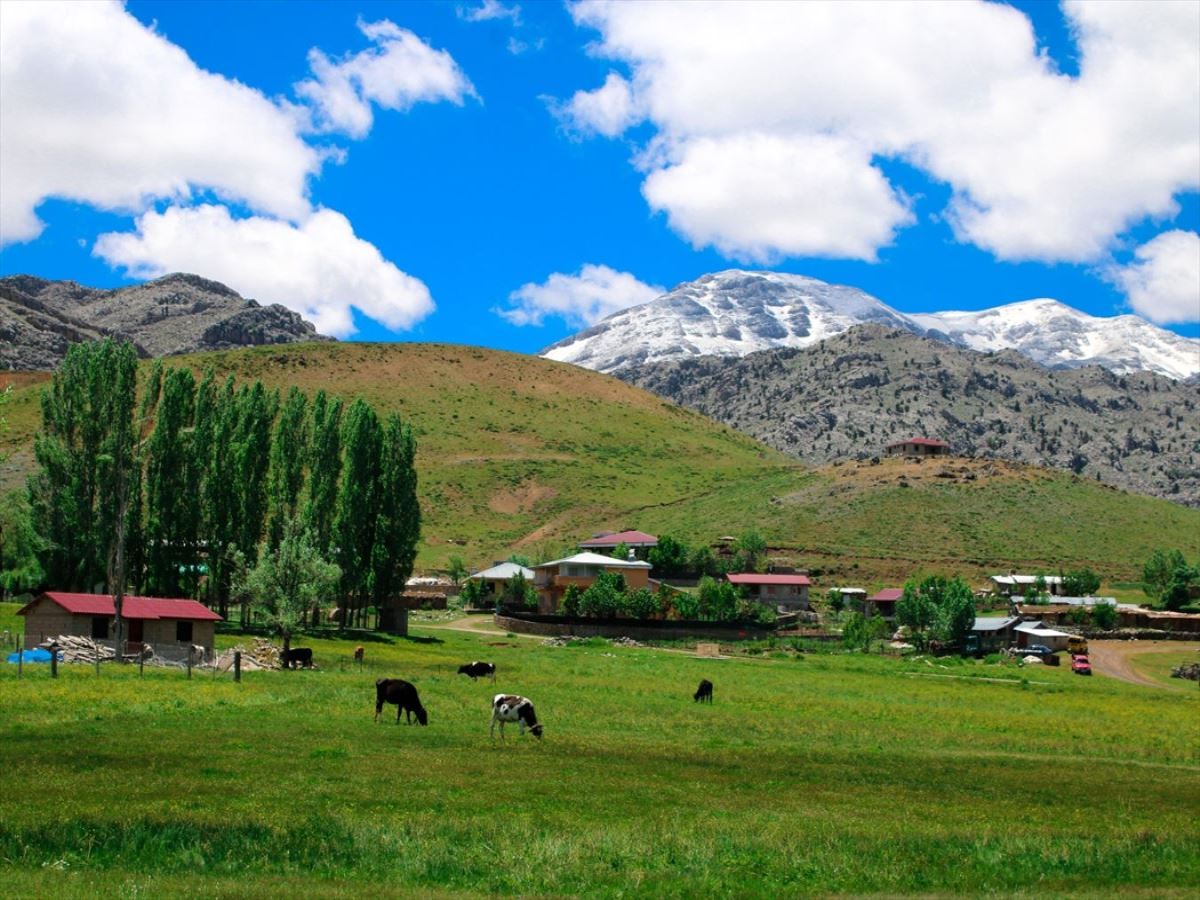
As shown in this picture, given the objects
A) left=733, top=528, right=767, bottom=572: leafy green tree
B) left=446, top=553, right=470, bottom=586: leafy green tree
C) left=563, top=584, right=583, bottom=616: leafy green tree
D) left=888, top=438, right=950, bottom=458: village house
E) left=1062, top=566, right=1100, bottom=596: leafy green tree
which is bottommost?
left=563, top=584, right=583, bottom=616: leafy green tree

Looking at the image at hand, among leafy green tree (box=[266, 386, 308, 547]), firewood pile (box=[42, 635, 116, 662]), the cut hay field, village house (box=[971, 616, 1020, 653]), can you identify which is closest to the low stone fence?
village house (box=[971, 616, 1020, 653])

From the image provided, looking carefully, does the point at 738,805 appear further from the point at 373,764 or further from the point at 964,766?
the point at 964,766

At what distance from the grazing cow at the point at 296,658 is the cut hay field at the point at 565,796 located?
16.7 feet

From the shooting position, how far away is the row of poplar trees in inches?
2598

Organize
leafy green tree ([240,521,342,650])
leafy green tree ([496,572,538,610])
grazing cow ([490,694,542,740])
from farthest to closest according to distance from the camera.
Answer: leafy green tree ([496,572,538,610]), leafy green tree ([240,521,342,650]), grazing cow ([490,694,542,740])

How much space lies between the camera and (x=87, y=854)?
Answer: 15.5 m

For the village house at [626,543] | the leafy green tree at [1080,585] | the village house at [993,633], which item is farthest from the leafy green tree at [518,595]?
the leafy green tree at [1080,585]

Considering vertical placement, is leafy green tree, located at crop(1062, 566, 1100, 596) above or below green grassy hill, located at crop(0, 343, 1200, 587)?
below

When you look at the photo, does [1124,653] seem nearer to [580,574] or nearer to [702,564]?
[702,564]

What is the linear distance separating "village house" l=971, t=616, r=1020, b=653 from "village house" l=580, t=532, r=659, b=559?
41.0m

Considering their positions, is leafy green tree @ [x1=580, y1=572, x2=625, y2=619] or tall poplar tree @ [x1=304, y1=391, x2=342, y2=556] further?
leafy green tree @ [x1=580, y1=572, x2=625, y2=619]

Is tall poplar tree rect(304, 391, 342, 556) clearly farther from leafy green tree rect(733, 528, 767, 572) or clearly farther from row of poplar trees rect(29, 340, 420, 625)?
leafy green tree rect(733, 528, 767, 572)

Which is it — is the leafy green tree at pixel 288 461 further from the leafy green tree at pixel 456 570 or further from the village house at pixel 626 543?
the village house at pixel 626 543

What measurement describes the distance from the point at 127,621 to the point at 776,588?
7151 cm
